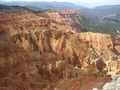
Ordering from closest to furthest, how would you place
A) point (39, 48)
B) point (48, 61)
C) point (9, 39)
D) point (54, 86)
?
point (54, 86), point (48, 61), point (9, 39), point (39, 48)

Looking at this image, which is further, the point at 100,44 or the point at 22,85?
the point at 100,44

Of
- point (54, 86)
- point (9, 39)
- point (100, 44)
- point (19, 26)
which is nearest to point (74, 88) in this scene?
point (54, 86)

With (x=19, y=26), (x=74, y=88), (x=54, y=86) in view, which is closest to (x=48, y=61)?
(x=54, y=86)

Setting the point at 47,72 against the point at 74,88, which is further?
the point at 47,72

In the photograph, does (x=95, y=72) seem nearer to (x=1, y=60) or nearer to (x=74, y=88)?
(x=74, y=88)

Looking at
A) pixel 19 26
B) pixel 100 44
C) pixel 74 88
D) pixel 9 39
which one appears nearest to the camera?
pixel 74 88

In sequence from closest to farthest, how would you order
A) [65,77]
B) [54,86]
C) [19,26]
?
[54,86] → [65,77] → [19,26]

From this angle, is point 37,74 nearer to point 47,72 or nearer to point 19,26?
point 47,72

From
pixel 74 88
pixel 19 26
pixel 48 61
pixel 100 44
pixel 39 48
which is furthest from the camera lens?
pixel 100 44

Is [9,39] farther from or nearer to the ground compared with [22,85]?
farther from the ground
